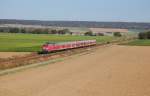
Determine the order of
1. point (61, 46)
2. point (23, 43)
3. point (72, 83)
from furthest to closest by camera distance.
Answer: point (23, 43) < point (61, 46) < point (72, 83)

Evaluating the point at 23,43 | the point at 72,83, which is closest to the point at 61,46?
the point at 23,43

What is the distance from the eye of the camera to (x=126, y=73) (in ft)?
98.5

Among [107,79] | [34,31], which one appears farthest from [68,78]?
[34,31]

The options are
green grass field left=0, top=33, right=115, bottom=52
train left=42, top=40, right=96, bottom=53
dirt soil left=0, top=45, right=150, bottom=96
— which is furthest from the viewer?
green grass field left=0, top=33, right=115, bottom=52

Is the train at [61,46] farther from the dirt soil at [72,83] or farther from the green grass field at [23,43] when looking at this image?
the dirt soil at [72,83]

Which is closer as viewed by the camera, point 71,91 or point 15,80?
point 71,91

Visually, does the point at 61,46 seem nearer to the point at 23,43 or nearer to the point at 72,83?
the point at 23,43

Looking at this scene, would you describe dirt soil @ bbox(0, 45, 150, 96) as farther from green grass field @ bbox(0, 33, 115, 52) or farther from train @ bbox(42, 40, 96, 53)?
green grass field @ bbox(0, 33, 115, 52)

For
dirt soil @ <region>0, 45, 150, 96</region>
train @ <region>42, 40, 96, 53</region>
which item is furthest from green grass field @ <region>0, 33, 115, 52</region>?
dirt soil @ <region>0, 45, 150, 96</region>

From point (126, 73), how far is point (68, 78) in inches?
233

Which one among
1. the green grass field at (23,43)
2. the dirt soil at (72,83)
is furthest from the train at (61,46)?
the dirt soil at (72,83)

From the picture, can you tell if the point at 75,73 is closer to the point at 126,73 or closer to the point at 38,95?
the point at 126,73

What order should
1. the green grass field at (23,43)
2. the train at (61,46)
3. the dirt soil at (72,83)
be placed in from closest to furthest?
1. the dirt soil at (72,83)
2. the train at (61,46)
3. the green grass field at (23,43)

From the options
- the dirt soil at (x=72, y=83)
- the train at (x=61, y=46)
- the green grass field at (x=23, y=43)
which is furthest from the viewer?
the green grass field at (x=23, y=43)
